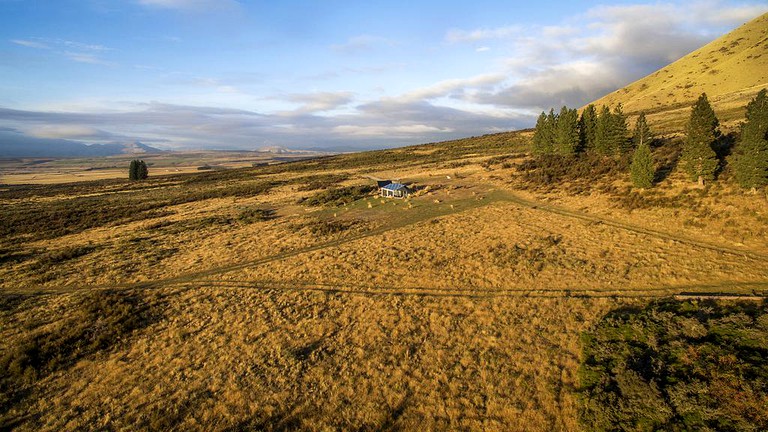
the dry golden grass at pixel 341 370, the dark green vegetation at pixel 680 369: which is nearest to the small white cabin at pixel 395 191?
the dry golden grass at pixel 341 370

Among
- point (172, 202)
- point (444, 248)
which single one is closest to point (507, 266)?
point (444, 248)

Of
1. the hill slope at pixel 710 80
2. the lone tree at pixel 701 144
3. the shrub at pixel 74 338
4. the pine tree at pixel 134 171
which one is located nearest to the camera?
the shrub at pixel 74 338

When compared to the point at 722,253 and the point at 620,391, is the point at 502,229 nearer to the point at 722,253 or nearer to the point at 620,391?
the point at 722,253

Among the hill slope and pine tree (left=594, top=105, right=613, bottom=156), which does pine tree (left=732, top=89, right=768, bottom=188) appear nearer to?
pine tree (left=594, top=105, right=613, bottom=156)

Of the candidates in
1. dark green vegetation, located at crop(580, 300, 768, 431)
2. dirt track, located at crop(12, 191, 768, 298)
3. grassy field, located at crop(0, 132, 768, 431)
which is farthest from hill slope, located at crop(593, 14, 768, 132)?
dark green vegetation, located at crop(580, 300, 768, 431)

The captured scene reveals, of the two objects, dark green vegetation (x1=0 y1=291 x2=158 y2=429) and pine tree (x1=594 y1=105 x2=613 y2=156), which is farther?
pine tree (x1=594 y1=105 x2=613 y2=156)

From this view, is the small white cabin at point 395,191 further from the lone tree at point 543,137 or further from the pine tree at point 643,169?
the lone tree at point 543,137

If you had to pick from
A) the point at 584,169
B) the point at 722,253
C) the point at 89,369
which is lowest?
the point at 89,369
